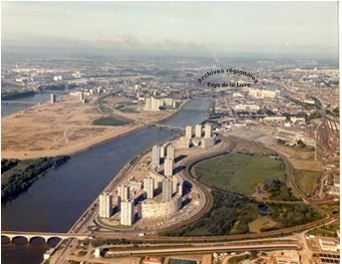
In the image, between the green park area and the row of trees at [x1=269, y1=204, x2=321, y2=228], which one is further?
the row of trees at [x1=269, y1=204, x2=321, y2=228]

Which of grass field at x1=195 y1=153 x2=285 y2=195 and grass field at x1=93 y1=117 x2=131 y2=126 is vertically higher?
grass field at x1=93 y1=117 x2=131 y2=126

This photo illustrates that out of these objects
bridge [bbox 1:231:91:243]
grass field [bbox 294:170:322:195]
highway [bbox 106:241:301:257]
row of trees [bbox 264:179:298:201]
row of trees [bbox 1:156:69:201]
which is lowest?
bridge [bbox 1:231:91:243]

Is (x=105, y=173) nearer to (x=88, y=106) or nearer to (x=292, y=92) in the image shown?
(x=88, y=106)

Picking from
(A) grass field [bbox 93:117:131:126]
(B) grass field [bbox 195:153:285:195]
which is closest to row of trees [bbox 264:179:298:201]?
(B) grass field [bbox 195:153:285:195]

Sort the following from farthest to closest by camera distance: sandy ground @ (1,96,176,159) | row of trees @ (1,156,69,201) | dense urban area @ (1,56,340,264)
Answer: sandy ground @ (1,96,176,159)
row of trees @ (1,156,69,201)
dense urban area @ (1,56,340,264)

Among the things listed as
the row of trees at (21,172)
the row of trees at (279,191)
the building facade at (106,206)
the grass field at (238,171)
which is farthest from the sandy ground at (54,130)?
the row of trees at (279,191)

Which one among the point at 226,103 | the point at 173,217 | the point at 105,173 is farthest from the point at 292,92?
the point at 173,217

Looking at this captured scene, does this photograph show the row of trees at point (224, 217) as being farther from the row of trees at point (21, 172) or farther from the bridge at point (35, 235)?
the row of trees at point (21, 172)

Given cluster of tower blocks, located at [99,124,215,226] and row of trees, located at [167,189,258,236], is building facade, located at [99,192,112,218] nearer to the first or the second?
cluster of tower blocks, located at [99,124,215,226]
